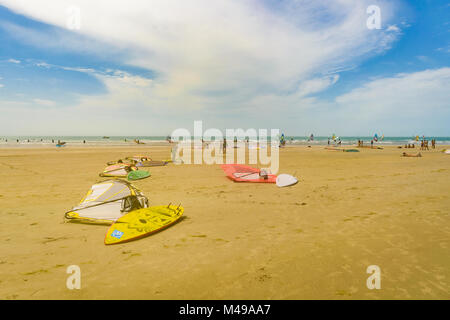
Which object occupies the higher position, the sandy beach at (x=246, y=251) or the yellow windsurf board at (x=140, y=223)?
the yellow windsurf board at (x=140, y=223)

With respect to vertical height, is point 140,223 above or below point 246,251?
above

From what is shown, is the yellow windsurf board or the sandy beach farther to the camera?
the yellow windsurf board

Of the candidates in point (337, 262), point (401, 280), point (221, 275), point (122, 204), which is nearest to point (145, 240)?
point (122, 204)

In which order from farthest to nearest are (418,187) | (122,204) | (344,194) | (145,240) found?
(418,187) → (344,194) → (122,204) → (145,240)

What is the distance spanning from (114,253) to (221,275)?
2.12 metres

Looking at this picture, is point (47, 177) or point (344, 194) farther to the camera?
point (47, 177)

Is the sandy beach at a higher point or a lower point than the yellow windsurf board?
lower

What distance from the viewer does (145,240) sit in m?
4.64

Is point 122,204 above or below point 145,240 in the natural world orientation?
above

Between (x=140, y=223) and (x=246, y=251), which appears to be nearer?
(x=246, y=251)

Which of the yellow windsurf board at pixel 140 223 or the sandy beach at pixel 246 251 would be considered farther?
the yellow windsurf board at pixel 140 223
